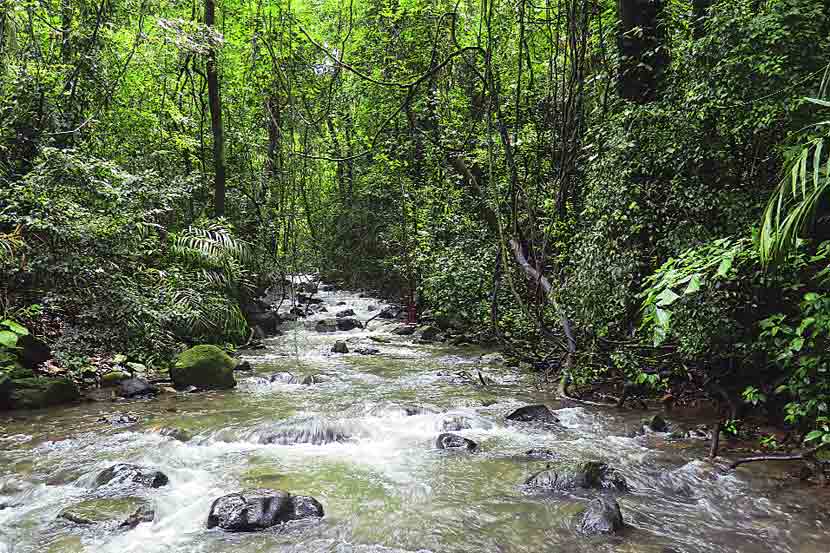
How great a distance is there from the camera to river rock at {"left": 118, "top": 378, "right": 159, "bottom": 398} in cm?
760

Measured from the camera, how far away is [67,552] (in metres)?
3.53

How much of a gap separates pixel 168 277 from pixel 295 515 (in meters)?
6.39

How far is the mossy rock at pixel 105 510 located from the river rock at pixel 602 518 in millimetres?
3215

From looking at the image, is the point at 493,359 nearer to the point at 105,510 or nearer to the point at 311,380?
the point at 311,380

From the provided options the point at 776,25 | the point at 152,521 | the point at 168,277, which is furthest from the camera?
the point at 168,277

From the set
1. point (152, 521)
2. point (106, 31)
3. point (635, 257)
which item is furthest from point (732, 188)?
point (106, 31)

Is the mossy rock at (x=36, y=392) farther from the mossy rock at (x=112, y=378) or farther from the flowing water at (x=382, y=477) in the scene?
the mossy rock at (x=112, y=378)

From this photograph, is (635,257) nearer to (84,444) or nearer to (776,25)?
(776,25)

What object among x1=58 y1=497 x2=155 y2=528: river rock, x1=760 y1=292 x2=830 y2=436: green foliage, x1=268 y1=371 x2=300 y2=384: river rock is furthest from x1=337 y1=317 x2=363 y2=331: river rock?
x1=760 y1=292 x2=830 y2=436: green foliage

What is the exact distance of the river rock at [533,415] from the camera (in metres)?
6.43

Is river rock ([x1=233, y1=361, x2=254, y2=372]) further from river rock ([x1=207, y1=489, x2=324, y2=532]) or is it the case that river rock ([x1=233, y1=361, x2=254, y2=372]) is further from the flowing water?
river rock ([x1=207, y1=489, x2=324, y2=532])

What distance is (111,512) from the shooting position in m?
4.06

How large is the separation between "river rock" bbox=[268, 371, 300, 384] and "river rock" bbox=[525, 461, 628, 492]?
16.9 feet

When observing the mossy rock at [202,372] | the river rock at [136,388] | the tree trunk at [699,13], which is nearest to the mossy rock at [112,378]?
the river rock at [136,388]
